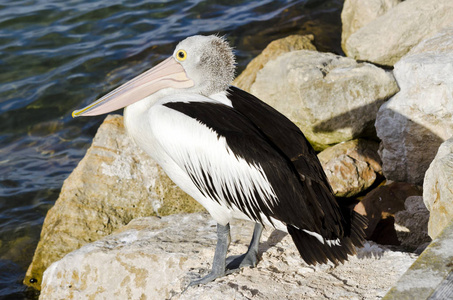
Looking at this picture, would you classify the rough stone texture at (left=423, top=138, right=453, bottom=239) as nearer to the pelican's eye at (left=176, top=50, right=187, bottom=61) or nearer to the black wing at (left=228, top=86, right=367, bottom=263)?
the black wing at (left=228, top=86, right=367, bottom=263)

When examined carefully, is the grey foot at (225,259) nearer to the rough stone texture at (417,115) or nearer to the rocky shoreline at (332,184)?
the rocky shoreline at (332,184)

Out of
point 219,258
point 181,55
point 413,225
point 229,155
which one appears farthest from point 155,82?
point 413,225

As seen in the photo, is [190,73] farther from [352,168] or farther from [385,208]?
[352,168]

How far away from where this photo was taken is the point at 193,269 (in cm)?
342

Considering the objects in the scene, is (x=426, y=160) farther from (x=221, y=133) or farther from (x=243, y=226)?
(x=221, y=133)

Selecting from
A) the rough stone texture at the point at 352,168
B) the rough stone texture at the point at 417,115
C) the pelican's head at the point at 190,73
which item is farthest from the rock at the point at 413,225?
the pelican's head at the point at 190,73

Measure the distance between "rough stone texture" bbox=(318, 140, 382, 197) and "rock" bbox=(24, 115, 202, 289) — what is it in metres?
1.27

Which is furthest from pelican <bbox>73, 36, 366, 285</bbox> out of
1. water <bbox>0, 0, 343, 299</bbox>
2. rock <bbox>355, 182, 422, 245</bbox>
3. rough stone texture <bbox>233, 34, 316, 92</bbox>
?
rough stone texture <bbox>233, 34, 316, 92</bbox>

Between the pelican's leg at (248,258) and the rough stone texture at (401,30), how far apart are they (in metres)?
3.25

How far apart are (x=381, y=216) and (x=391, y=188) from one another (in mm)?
244

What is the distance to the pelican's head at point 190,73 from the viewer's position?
3416mm

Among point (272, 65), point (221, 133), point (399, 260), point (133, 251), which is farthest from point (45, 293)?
point (272, 65)

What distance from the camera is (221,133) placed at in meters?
3.04

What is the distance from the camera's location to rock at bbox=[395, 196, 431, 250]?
374 cm
